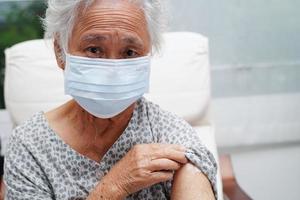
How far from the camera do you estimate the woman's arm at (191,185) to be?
1.08 meters

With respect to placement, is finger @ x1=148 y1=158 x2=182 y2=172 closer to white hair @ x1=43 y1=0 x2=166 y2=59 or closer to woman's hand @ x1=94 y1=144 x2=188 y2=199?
woman's hand @ x1=94 y1=144 x2=188 y2=199

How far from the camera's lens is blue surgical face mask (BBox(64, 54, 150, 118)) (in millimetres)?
1080

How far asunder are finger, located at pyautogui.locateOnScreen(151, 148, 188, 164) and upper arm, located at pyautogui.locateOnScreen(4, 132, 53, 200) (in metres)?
0.37

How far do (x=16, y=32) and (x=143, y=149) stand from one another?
1434 mm

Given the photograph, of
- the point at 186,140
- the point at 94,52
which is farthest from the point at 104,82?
the point at 186,140

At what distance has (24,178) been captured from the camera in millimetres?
1186

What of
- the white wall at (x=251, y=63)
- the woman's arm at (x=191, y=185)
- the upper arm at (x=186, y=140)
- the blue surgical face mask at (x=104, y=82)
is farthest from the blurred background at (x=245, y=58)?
the woman's arm at (x=191, y=185)

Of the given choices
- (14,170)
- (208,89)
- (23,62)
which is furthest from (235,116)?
(14,170)

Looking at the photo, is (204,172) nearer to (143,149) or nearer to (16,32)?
(143,149)

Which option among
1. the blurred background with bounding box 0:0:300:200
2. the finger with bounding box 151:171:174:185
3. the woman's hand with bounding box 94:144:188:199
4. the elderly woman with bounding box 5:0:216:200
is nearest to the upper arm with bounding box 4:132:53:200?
the elderly woman with bounding box 5:0:216:200

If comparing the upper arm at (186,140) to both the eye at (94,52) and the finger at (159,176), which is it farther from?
the eye at (94,52)

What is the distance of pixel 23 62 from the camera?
182cm

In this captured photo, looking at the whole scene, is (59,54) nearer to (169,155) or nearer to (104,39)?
(104,39)

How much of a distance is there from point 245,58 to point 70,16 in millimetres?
1364
